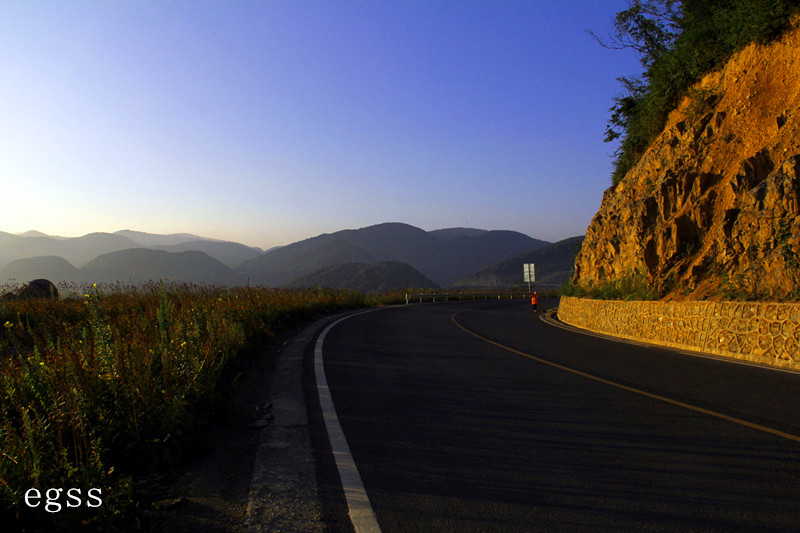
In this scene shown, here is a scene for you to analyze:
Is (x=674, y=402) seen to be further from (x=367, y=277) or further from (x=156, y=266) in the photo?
(x=156, y=266)

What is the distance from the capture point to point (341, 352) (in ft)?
37.2

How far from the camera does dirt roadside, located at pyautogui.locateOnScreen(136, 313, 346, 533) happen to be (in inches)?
140

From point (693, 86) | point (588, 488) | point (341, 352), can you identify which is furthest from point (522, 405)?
point (693, 86)

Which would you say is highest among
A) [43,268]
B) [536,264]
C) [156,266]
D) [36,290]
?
[156,266]

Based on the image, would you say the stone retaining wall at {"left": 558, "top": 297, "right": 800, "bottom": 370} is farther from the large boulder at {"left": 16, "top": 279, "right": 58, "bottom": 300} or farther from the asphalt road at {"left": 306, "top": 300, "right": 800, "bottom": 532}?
the large boulder at {"left": 16, "top": 279, "right": 58, "bottom": 300}

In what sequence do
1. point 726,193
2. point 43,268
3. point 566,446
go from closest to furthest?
1. point 566,446
2. point 726,193
3. point 43,268

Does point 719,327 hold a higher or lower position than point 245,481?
higher

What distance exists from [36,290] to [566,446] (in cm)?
2193

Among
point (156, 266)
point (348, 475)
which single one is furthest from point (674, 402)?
point (156, 266)

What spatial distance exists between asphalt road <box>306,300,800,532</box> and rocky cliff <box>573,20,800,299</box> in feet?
14.6

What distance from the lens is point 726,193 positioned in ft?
49.3

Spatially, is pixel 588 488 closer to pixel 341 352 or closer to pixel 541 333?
pixel 341 352

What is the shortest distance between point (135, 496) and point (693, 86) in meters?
21.7

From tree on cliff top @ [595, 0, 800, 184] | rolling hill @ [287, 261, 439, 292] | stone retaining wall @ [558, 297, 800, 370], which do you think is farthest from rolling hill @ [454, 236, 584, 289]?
stone retaining wall @ [558, 297, 800, 370]
